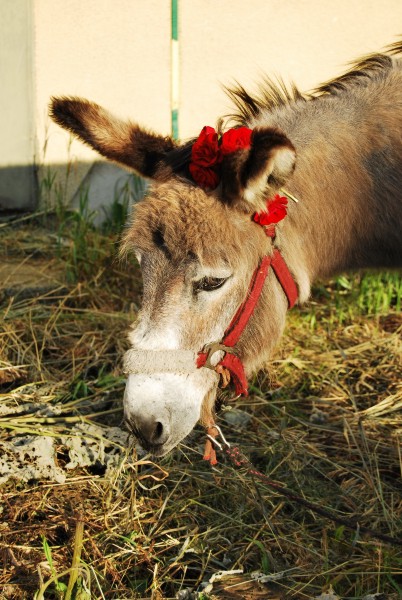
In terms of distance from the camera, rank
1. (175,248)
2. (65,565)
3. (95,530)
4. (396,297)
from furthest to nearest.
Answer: (396,297) < (95,530) < (65,565) < (175,248)

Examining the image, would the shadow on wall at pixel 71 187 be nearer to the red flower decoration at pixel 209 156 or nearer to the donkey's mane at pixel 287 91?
the donkey's mane at pixel 287 91

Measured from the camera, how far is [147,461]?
2.84 metres

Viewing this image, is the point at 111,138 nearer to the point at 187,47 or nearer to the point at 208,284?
the point at 208,284

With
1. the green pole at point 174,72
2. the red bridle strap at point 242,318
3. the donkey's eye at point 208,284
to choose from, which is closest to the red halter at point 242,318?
the red bridle strap at point 242,318

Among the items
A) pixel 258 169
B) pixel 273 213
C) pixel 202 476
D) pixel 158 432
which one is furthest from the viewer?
pixel 202 476

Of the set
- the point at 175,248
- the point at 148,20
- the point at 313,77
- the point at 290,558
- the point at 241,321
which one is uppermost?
the point at 148,20

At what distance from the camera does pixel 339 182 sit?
8.63ft

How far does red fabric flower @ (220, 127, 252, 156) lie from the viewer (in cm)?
223

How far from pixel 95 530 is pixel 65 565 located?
0.72 ft

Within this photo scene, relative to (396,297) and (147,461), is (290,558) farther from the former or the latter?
(396,297)

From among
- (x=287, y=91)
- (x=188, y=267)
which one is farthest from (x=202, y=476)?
(x=287, y=91)

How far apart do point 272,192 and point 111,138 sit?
0.69 m

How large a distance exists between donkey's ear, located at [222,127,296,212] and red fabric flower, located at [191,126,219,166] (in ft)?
0.21

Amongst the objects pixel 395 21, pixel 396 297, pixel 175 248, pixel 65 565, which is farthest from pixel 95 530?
pixel 395 21
